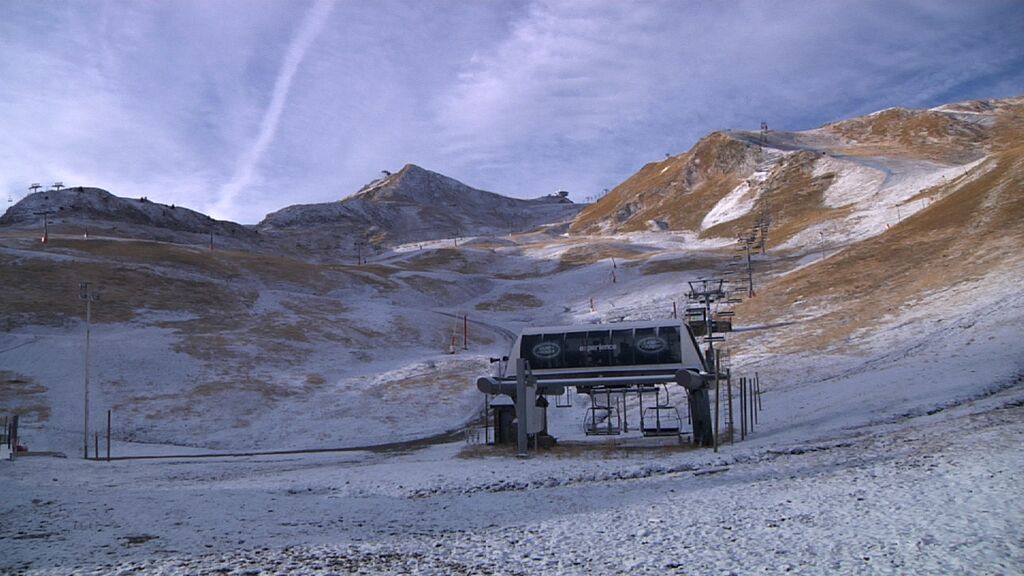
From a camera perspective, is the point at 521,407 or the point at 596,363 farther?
the point at 596,363

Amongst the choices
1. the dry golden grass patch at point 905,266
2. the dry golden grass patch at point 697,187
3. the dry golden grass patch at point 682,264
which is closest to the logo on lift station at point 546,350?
the dry golden grass patch at point 905,266

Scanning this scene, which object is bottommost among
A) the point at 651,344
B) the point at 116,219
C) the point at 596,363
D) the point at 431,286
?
the point at 596,363

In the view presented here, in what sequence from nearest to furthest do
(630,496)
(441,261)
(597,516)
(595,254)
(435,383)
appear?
(597,516) → (630,496) → (435,383) → (595,254) → (441,261)

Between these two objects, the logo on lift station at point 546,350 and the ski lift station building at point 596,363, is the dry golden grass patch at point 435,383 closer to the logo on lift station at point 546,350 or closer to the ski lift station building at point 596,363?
the ski lift station building at point 596,363

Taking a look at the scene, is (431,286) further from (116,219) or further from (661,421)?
(116,219)

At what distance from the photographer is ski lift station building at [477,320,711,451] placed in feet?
98.9

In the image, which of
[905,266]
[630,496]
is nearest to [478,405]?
[630,496]

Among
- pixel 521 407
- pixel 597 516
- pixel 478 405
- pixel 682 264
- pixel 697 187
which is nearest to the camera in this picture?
pixel 597 516

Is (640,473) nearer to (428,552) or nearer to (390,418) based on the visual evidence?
(428,552)

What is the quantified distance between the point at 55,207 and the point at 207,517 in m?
174

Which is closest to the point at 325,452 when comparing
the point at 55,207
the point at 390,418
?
the point at 390,418

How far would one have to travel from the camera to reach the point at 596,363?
32344 millimetres

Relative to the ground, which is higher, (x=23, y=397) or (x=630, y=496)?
(x=23, y=397)

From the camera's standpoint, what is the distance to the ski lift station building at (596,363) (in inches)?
1187
